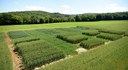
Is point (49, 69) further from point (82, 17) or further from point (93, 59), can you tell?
point (82, 17)

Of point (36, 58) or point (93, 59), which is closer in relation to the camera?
point (93, 59)

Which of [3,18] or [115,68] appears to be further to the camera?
[3,18]

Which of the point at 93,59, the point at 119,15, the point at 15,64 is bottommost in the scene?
the point at 15,64

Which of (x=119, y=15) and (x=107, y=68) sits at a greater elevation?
(x=119, y=15)

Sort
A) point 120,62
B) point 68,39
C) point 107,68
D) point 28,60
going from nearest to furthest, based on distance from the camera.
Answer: point 107,68 < point 120,62 < point 28,60 < point 68,39

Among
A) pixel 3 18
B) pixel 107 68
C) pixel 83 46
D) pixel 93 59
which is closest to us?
pixel 107 68

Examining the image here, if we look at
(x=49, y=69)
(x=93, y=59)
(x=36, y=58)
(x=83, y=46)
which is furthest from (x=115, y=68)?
(x=83, y=46)

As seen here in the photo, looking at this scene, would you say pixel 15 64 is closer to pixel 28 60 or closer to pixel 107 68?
pixel 28 60

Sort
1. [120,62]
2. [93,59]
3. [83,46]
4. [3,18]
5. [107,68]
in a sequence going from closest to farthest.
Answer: [107,68] → [120,62] → [93,59] → [83,46] → [3,18]

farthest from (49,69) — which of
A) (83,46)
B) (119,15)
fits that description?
(119,15)
